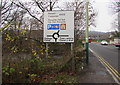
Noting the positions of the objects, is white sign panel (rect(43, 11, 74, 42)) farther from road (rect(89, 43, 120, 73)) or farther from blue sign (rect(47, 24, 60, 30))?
road (rect(89, 43, 120, 73))

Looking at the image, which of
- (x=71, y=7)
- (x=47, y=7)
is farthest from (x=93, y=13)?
(x=47, y=7)

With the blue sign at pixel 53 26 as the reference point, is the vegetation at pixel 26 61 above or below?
below

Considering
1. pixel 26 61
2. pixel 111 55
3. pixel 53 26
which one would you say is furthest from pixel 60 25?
pixel 111 55

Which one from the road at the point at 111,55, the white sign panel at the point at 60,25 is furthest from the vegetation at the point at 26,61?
the road at the point at 111,55

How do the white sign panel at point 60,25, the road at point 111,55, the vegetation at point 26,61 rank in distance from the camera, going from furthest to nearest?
1. the road at point 111,55
2. the white sign panel at point 60,25
3. the vegetation at point 26,61

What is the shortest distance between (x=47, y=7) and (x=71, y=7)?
3347 mm

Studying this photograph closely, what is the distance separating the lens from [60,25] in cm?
612

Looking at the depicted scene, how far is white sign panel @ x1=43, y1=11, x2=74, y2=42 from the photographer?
20.1 feet

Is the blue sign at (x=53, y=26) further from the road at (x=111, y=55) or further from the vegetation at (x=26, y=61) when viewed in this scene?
the road at (x=111, y=55)

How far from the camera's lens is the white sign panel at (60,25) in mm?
6117

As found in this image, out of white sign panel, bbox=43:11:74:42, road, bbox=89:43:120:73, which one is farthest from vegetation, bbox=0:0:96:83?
road, bbox=89:43:120:73

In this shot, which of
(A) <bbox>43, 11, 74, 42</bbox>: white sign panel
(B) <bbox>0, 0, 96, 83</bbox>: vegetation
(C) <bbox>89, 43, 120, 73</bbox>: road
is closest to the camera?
(B) <bbox>0, 0, 96, 83</bbox>: vegetation

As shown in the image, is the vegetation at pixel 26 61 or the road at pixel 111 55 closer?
the vegetation at pixel 26 61

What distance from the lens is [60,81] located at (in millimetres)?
4273
